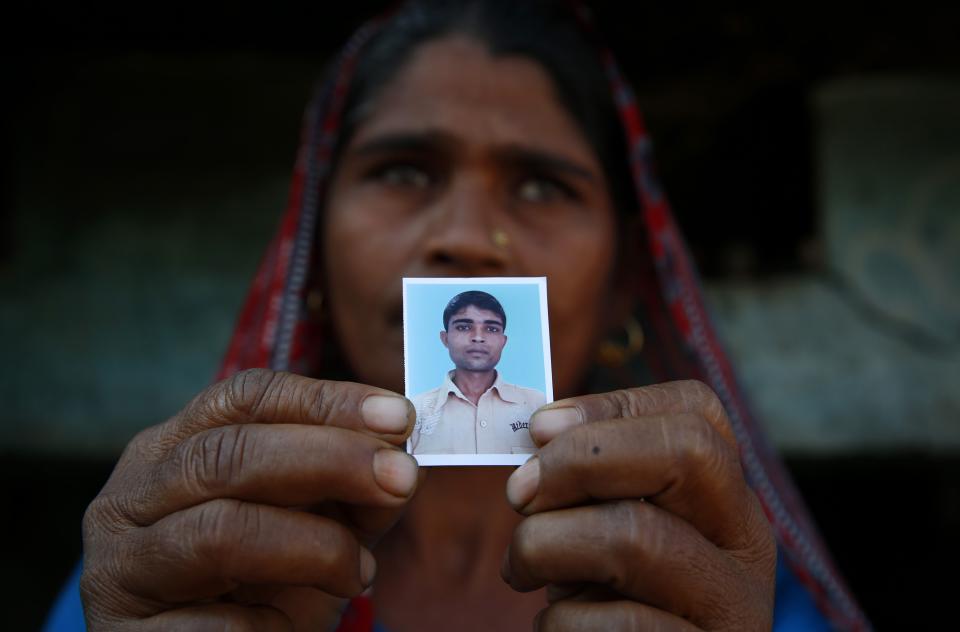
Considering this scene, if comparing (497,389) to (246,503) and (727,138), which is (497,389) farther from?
(727,138)

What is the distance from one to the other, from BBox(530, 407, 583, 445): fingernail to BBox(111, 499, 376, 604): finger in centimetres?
28

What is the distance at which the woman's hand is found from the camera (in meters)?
0.89

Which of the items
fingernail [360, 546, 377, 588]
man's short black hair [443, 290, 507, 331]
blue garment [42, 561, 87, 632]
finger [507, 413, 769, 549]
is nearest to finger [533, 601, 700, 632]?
finger [507, 413, 769, 549]

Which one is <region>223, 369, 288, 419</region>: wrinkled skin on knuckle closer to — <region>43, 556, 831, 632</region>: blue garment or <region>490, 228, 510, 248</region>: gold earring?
<region>490, 228, 510, 248</region>: gold earring

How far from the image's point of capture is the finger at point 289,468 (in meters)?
0.88

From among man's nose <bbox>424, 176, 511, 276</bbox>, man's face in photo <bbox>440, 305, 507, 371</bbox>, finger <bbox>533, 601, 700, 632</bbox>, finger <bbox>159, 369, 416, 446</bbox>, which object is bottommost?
finger <bbox>533, 601, 700, 632</bbox>

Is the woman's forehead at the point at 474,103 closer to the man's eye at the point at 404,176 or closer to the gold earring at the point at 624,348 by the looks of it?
the man's eye at the point at 404,176

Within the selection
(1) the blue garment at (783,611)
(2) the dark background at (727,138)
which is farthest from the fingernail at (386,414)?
(2) the dark background at (727,138)

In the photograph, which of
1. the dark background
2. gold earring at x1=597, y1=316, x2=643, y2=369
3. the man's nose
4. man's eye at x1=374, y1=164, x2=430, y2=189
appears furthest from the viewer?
the dark background

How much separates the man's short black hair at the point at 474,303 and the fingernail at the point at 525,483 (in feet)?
0.63

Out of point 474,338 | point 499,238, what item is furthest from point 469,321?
point 499,238

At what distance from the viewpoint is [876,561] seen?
144 inches

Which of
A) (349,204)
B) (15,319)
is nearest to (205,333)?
(15,319)

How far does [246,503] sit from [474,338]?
14.3 inches
